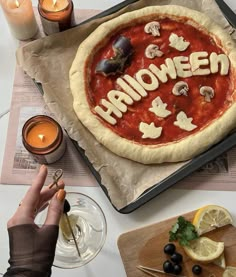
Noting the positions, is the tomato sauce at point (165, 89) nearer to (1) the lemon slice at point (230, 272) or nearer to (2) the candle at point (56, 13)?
(2) the candle at point (56, 13)

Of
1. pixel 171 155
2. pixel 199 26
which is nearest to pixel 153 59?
pixel 199 26

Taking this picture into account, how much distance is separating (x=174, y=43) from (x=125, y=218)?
1.75 ft

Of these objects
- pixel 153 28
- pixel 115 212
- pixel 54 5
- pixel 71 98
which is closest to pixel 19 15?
pixel 54 5

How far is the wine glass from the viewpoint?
1151 mm

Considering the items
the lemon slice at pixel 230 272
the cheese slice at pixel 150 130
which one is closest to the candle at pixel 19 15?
the cheese slice at pixel 150 130

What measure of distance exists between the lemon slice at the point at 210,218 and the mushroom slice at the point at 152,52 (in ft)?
1.54

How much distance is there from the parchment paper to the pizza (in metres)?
0.03

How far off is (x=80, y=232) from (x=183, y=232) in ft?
0.84

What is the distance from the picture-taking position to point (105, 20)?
145 centimetres

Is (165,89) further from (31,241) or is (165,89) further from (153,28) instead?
(31,241)

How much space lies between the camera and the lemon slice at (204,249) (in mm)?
1167

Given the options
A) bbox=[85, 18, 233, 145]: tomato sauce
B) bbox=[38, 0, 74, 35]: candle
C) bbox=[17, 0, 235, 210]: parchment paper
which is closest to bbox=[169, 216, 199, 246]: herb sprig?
bbox=[17, 0, 235, 210]: parchment paper

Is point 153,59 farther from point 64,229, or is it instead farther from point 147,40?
point 64,229

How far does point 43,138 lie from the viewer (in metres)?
1.26
